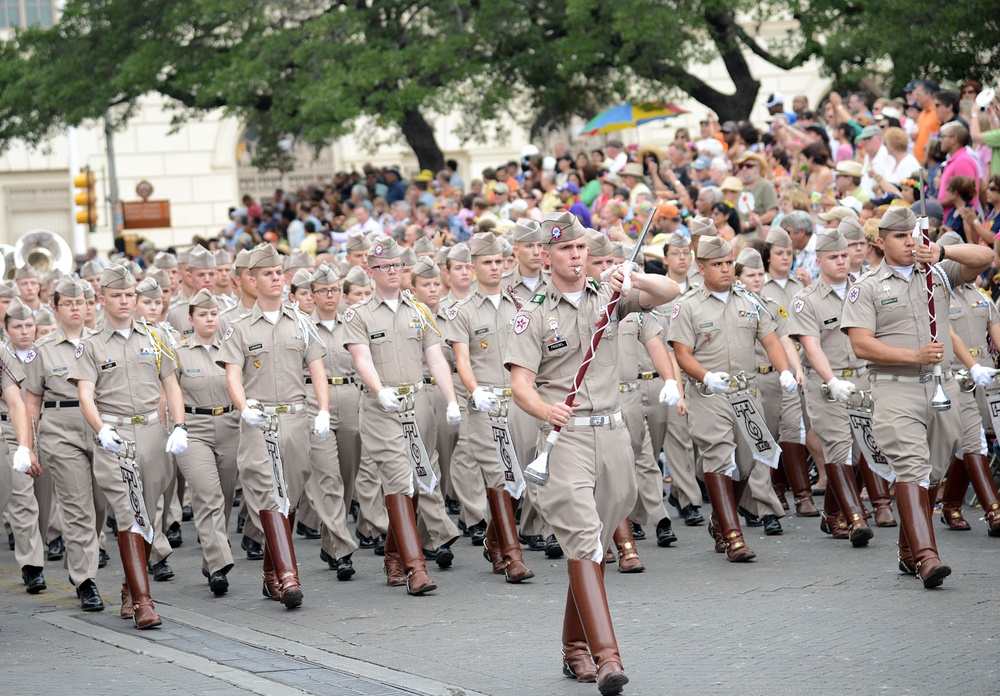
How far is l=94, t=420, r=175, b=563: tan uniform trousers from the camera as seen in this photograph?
31.6ft

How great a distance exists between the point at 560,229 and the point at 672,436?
15.8ft

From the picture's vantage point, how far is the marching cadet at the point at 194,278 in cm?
1179

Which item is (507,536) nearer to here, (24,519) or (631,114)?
(24,519)

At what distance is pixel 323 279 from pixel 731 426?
3127 millimetres

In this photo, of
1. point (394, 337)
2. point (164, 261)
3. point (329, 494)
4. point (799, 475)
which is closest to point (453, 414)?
point (394, 337)

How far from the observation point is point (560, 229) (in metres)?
7.59

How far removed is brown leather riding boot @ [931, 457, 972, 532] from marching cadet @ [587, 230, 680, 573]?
1906mm

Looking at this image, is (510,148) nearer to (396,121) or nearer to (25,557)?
(396,121)

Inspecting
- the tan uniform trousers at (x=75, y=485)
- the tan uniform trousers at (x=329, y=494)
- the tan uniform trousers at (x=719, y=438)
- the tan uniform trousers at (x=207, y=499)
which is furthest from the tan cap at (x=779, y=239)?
the tan uniform trousers at (x=75, y=485)

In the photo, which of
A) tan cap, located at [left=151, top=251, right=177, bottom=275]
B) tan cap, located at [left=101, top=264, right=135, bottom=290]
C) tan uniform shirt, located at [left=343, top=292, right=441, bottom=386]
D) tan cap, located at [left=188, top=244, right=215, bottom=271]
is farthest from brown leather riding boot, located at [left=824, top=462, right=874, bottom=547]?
tan cap, located at [left=151, top=251, right=177, bottom=275]

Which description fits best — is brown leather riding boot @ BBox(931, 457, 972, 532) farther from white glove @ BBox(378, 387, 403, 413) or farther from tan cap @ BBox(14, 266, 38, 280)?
tan cap @ BBox(14, 266, 38, 280)

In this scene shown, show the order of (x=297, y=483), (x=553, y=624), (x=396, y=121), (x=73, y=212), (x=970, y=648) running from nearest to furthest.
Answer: (x=970, y=648) → (x=553, y=624) → (x=297, y=483) → (x=396, y=121) → (x=73, y=212)

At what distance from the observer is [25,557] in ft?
36.3

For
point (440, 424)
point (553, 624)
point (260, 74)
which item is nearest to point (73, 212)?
point (260, 74)
